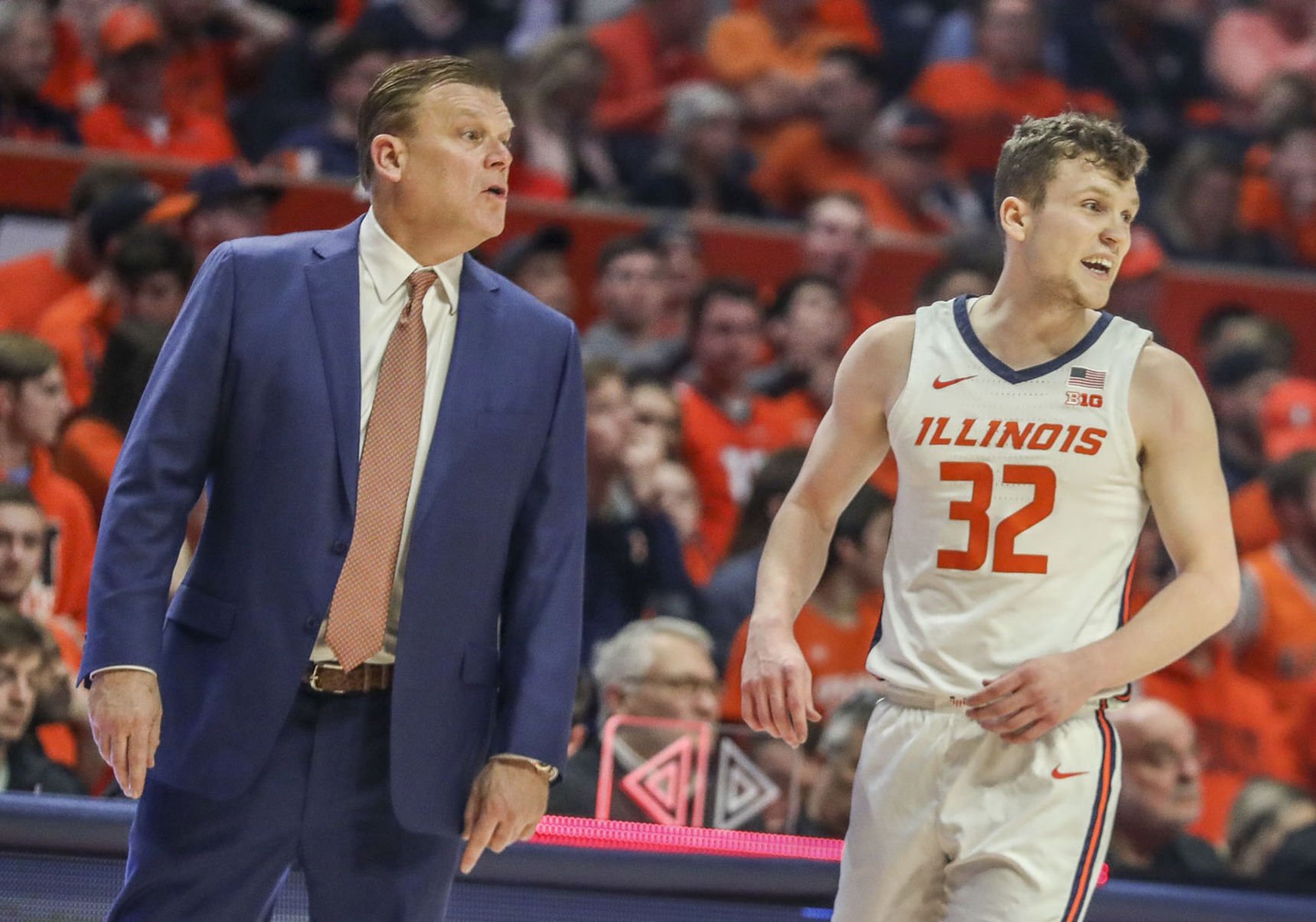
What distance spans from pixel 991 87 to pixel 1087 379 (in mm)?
5825

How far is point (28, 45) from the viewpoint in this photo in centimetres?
655

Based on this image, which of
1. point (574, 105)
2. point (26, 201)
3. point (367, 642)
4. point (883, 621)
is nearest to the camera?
point (367, 642)

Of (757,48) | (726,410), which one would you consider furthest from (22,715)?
(757,48)

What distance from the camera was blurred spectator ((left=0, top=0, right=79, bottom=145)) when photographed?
21.4 ft

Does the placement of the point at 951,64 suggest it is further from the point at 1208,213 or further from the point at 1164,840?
the point at 1164,840

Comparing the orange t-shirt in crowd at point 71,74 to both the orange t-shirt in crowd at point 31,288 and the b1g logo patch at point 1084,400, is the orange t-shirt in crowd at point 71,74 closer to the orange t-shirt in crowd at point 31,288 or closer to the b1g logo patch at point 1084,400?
the orange t-shirt in crowd at point 31,288

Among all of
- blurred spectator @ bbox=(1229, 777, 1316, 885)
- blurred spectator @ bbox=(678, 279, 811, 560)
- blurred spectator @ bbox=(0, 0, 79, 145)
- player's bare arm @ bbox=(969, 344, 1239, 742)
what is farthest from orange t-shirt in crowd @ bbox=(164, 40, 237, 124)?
player's bare arm @ bbox=(969, 344, 1239, 742)

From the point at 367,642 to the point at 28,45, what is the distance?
473 centimetres

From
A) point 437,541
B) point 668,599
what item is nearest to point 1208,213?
point 668,599

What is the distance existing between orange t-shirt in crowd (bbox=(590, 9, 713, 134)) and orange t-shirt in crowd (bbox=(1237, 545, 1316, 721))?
10.8ft

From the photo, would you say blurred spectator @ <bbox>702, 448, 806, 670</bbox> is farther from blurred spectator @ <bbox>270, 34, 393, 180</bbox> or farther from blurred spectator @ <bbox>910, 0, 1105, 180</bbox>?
blurred spectator @ <bbox>910, 0, 1105, 180</bbox>

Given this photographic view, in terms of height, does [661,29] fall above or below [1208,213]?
above

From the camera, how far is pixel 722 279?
6633mm

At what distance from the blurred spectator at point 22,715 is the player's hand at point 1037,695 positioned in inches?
87.0
